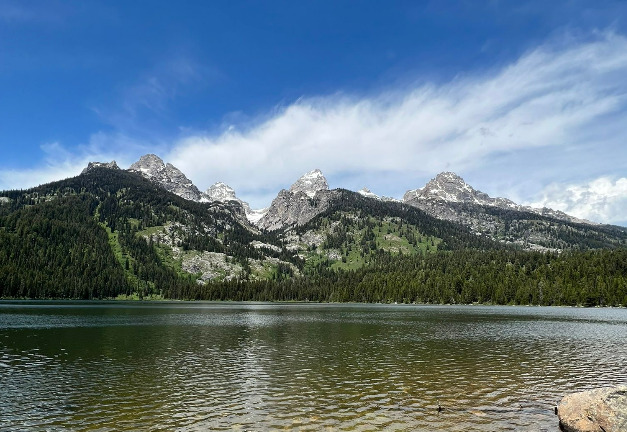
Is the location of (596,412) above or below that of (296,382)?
above

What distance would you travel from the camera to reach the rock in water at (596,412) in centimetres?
2131

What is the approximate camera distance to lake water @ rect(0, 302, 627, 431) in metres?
25.6

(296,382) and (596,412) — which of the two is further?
(296,382)

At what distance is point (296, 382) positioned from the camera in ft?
119

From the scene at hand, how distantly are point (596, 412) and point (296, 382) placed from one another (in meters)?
22.3

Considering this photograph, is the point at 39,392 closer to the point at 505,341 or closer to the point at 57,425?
the point at 57,425

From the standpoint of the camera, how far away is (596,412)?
72.7ft

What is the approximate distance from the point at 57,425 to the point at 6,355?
3424 cm

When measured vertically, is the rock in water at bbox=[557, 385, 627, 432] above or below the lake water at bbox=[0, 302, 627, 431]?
above

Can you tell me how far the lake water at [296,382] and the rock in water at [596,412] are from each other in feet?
4.91

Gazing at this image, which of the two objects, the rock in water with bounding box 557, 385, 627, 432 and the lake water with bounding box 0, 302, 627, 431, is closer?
the rock in water with bounding box 557, 385, 627, 432

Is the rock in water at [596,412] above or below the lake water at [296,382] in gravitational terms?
above

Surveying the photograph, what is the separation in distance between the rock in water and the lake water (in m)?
1.50

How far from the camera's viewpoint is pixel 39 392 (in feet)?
107
